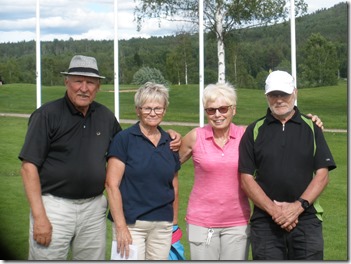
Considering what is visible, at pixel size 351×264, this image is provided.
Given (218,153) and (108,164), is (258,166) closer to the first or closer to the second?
(218,153)

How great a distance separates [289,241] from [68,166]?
1.38m

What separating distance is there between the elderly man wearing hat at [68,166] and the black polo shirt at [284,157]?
496 mm

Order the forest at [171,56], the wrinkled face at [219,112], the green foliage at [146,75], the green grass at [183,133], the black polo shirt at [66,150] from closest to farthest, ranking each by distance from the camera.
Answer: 1. the black polo shirt at [66,150]
2. the wrinkled face at [219,112]
3. the green grass at [183,133]
4. the forest at [171,56]
5. the green foliage at [146,75]

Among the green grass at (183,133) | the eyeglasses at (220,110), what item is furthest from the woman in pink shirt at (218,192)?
the green grass at (183,133)

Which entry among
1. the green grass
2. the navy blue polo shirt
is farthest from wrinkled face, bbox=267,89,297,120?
the green grass

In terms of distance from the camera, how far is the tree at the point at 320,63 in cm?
2773

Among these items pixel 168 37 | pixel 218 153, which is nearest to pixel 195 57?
pixel 168 37

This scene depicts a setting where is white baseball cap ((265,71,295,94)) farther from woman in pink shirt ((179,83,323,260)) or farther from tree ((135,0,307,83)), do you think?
tree ((135,0,307,83))

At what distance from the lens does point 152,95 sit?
377 cm

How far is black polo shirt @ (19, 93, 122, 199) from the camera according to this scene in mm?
3625

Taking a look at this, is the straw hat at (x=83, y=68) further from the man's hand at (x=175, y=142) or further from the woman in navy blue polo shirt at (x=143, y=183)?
the man's hand at (x=175, y=142)

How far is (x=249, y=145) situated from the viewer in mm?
3732

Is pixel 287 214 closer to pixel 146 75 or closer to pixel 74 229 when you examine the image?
pixel 74 229

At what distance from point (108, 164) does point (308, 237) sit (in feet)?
4.14
